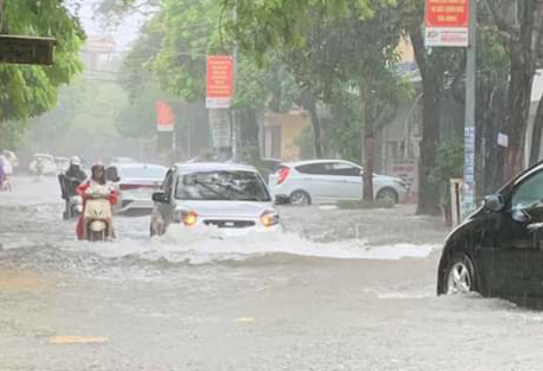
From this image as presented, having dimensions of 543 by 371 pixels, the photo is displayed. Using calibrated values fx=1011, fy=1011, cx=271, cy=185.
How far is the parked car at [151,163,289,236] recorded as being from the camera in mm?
15109

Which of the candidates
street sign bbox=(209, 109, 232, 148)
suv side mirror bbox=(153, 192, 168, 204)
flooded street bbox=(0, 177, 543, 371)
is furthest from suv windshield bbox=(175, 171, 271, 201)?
street sign bbox=(209, 109, 232, 148)

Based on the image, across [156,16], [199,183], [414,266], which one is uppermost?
[156,16]

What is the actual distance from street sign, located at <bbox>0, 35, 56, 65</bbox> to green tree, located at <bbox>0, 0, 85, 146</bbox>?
4326mm

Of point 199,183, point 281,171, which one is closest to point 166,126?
point 281,171

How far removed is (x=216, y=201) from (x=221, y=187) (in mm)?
539

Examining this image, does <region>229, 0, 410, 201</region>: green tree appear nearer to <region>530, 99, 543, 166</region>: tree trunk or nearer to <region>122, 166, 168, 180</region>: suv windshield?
<region>530, 99, 543, 166</region>: tree trunk

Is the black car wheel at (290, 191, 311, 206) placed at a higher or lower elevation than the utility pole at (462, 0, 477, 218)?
lower

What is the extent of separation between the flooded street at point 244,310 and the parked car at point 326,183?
13.5 metres

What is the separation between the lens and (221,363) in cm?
720

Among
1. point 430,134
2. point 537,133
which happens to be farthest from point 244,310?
point 430,134

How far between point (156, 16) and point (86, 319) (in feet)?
152

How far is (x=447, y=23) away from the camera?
1584cm

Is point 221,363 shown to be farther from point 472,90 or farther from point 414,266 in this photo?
point 472,90

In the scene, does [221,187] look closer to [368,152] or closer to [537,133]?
[537,133]
